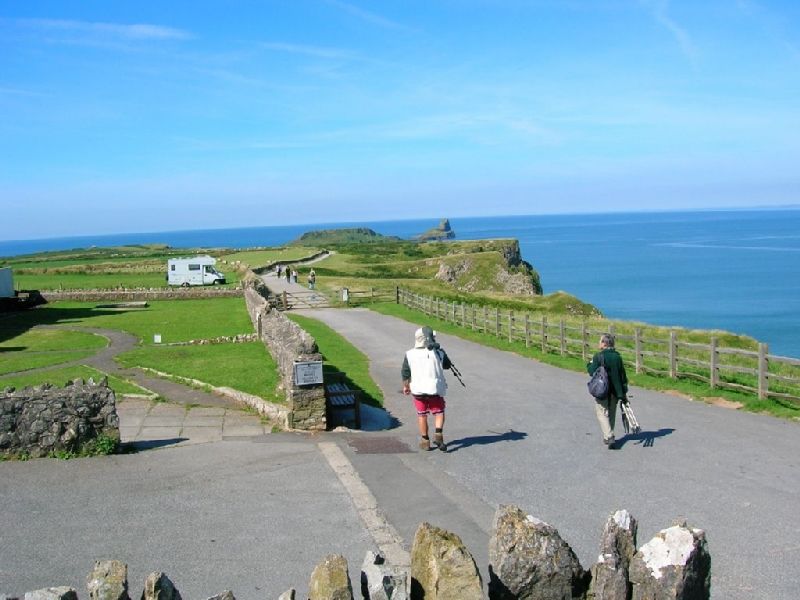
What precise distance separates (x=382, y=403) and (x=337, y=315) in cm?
2196

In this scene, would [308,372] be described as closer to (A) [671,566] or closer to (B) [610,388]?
(B) [610,388]

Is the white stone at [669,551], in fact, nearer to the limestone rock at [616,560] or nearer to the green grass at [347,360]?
the limestone rock at [616,560]

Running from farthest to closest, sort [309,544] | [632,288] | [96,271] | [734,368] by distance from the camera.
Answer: [632,288]
[96,271]
[734,368]
[309,544]

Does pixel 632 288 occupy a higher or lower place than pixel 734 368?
lower

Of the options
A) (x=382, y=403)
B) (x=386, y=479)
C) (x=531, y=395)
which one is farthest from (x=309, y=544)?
(x=531, y=395)

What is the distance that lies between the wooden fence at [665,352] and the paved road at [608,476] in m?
1.31

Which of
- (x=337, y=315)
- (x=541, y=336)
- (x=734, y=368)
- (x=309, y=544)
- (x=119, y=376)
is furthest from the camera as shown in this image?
(x=337, y=315)

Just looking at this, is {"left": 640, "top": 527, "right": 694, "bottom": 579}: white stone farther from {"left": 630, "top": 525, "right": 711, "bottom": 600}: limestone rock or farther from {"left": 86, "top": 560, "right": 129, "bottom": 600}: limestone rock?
{"left": 86, "top": 560, "right": 129, "bottom": 600}: limestone rock

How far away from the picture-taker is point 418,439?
1254 centimetres

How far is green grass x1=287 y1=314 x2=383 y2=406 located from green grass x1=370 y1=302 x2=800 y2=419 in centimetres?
483

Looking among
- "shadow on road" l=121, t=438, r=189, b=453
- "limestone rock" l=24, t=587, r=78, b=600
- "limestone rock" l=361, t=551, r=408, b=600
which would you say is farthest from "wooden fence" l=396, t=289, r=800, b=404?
"limestone rock" l=24, t=587, r=78, b=600

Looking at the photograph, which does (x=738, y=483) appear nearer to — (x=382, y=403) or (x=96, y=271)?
(x=382, y=403)

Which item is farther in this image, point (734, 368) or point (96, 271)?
point (96, 271)

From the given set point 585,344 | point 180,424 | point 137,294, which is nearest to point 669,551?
point 180,424
